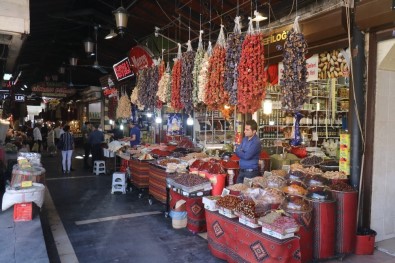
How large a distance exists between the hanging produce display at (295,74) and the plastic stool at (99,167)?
8.73 metres

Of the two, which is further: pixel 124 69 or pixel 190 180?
pixel 124 69

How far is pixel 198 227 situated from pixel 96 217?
90.3 inches

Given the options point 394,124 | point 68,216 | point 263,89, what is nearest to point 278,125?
point 394,124

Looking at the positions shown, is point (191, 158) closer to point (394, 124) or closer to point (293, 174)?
point (293, 174)

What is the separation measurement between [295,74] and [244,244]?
241cm

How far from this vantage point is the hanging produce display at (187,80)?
20.0 ft

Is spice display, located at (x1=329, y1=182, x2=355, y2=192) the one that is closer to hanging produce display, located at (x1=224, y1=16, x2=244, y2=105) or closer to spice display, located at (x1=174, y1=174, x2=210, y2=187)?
hanging produce display, located at (x1=224, y1=16, x2=244, y2=105)

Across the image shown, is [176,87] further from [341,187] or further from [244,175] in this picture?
[341,187]

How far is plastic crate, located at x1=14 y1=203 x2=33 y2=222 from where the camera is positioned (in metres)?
5.22

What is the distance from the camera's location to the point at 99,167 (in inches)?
472

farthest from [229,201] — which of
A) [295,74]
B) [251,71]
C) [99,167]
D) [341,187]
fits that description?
[99,167]

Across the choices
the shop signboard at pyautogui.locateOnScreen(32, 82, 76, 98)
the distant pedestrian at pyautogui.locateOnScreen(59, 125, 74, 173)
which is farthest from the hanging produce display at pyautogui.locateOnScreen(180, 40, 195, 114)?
the shop signboard at pyautogui.locateOnScreen(32, 82, 76, 98)

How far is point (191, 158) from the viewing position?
24.1 ft

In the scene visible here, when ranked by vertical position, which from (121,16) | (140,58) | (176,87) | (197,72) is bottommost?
(176,87)
